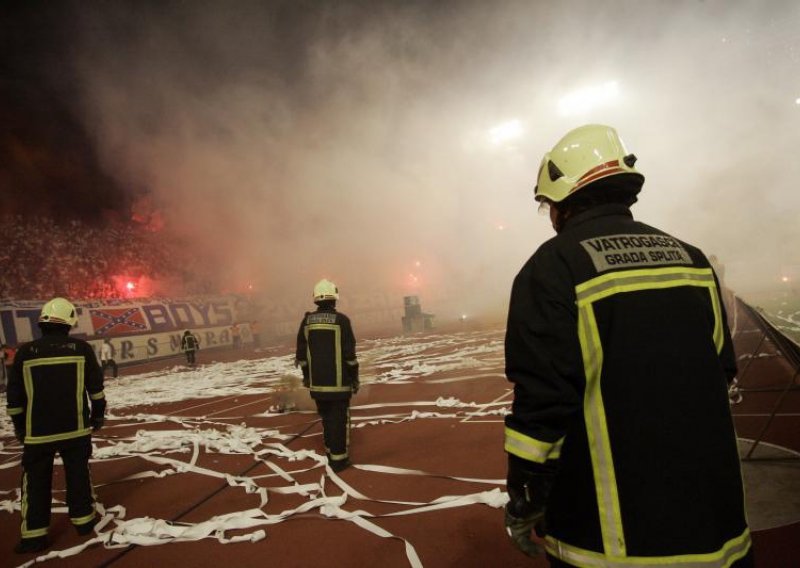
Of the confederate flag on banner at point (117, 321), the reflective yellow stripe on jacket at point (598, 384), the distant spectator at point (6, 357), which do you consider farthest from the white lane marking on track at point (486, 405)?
the confederate flag on banner at point (117, 321)

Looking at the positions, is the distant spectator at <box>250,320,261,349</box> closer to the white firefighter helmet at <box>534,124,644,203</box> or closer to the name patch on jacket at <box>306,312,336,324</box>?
the name patch on jacket at <box>306,312,336,324</box>

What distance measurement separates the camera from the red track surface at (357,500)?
2.97 m

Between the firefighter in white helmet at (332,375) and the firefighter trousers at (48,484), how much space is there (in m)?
2.14

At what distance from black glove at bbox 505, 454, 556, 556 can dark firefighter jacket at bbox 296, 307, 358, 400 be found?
3213mm

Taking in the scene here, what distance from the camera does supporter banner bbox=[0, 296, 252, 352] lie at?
1577cm

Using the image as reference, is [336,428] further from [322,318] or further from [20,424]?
[20,424]

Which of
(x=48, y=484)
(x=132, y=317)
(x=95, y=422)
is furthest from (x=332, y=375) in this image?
(x=132, y=317)

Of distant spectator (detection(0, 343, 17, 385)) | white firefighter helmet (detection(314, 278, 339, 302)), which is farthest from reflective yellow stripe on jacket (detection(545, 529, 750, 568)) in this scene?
distant spectator (detection(0, 343, 17, 385))

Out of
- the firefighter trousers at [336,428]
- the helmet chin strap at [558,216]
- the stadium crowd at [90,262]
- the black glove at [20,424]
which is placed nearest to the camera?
the helmet chin strap at [558,216]

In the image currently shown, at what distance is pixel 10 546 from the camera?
3654 millimetres

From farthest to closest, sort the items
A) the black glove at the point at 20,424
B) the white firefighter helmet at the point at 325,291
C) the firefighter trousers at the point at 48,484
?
the white firefighter helmet at the point at 325,291, the black glove at the point at 20,424, the firefighter trousers at the point at 48,484

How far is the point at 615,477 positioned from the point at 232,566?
2911 mm

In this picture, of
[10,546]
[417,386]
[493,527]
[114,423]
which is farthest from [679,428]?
[114,423]

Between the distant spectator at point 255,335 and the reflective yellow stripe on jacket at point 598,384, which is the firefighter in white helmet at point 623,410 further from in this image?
the distant spectator at point 255,335
